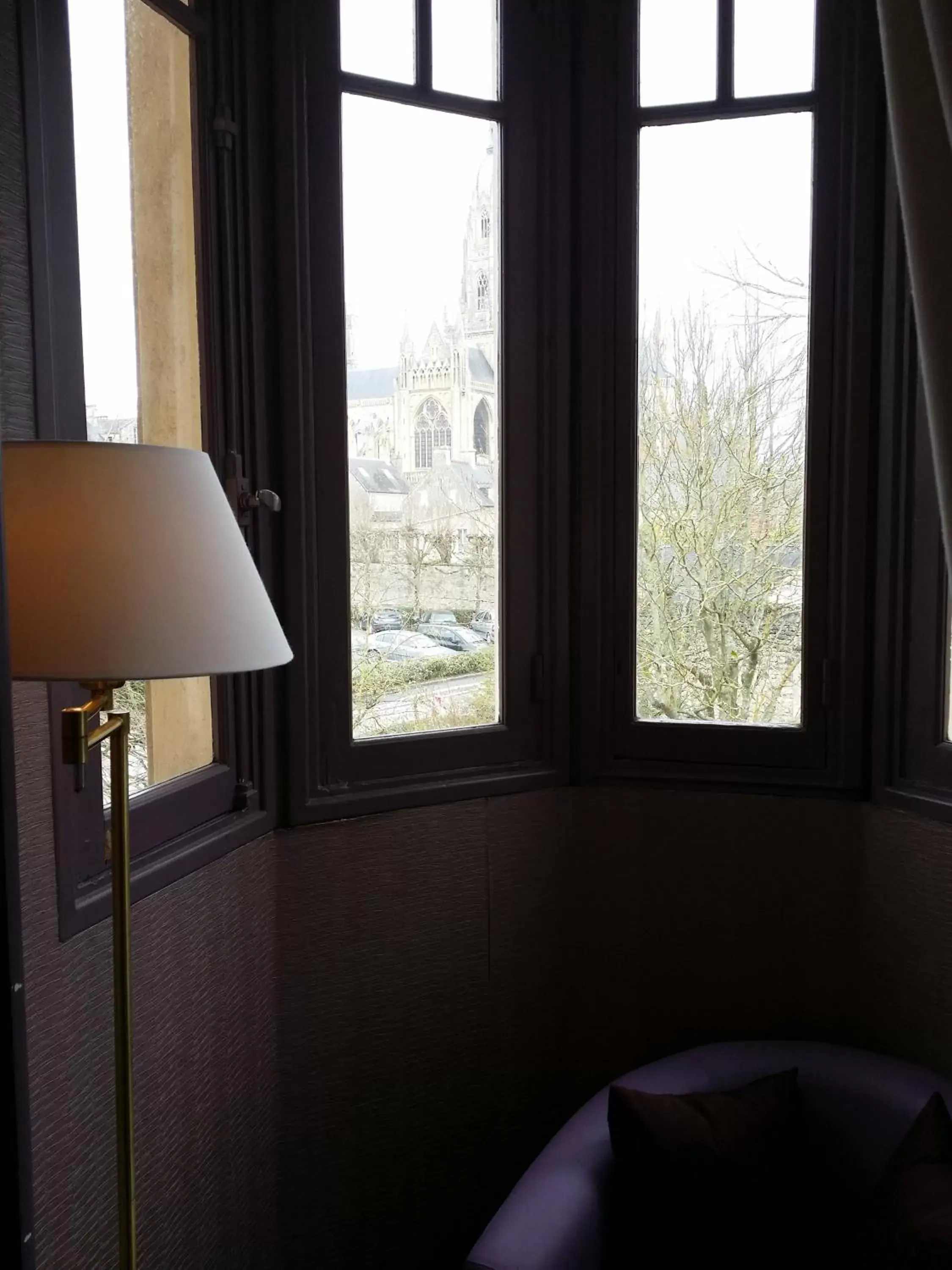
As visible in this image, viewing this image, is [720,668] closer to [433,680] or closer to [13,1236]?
[433,680]

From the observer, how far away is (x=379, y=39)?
72.2 inches

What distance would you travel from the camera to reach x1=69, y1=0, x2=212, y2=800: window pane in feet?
4.47

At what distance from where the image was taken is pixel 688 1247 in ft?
4.98

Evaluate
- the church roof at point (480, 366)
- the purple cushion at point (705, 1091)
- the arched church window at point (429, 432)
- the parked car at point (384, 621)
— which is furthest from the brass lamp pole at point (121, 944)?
the church roof at point (480, 366)

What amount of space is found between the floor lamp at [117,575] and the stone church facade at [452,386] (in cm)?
93

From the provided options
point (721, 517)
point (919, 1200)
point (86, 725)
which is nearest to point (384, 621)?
point (721, 517)

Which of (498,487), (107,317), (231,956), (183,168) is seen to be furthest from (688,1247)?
(183,168)

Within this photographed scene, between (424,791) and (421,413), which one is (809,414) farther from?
(424,791)

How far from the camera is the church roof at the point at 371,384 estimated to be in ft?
6.04

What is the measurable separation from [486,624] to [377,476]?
367 millimetres

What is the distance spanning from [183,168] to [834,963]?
186 cm

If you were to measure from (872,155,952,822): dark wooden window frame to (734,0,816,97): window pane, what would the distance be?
0.93 feet

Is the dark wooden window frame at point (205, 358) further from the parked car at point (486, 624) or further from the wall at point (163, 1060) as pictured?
the parked car at point (486, 624)

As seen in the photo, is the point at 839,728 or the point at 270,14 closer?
the point at 270,14
